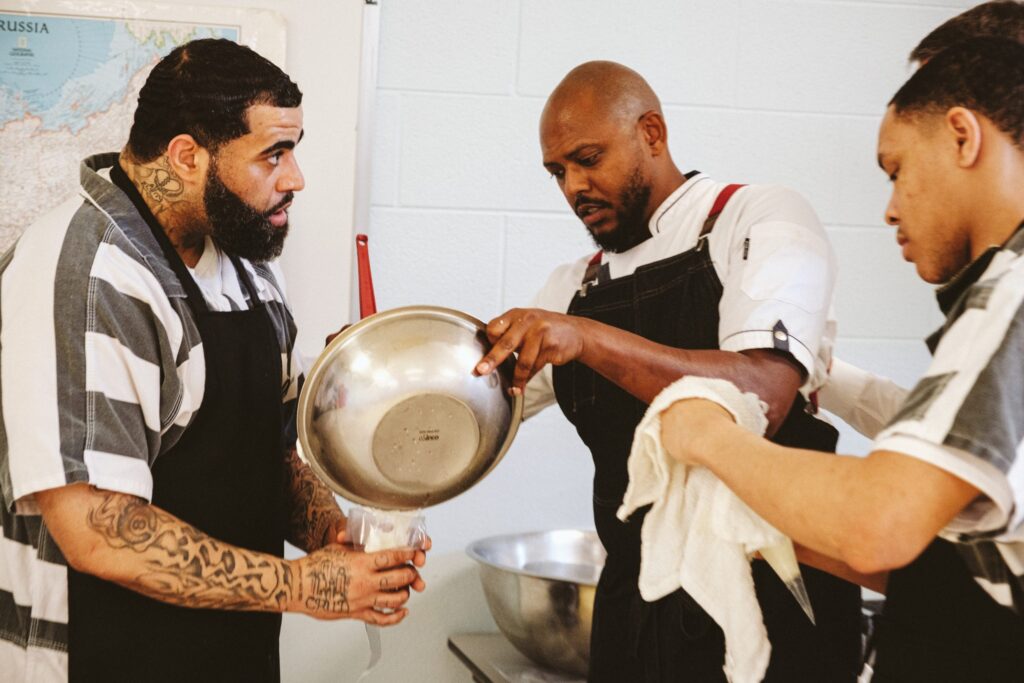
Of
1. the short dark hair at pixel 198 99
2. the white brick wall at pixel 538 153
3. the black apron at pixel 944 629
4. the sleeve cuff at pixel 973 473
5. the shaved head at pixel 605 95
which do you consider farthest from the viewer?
the white brick wall at pixel 538 153

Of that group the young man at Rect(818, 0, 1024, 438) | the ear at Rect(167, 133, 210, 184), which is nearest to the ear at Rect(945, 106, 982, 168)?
the young man at Rect(818, 0, 1024, 438)

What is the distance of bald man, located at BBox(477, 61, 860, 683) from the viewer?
53.2 inches

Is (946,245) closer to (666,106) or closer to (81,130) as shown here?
(666,106)

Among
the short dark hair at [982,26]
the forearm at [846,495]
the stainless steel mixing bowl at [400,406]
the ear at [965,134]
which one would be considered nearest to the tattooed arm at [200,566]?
the stainless steel mixing bowl at [400,406]

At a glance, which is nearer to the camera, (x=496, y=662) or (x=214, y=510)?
(x=214, y=510)

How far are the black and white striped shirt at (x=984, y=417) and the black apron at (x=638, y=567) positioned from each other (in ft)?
1.85

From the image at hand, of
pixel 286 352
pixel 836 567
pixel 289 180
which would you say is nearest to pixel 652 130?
pixel 289 180

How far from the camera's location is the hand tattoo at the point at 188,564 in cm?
125

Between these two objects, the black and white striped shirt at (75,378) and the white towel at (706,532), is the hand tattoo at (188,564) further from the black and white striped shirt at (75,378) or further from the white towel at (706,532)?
the white towel at (706,532)

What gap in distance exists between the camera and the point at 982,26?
4.62 ft

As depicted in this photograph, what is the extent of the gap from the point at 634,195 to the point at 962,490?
3.10ft

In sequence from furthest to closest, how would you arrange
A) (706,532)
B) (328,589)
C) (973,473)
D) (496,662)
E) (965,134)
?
(496,662), (328,589), (706,532), (965,134), (973,473)

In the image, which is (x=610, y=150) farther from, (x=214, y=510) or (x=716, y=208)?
(x=214, y=510)

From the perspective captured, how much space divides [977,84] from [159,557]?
42.7 inches
